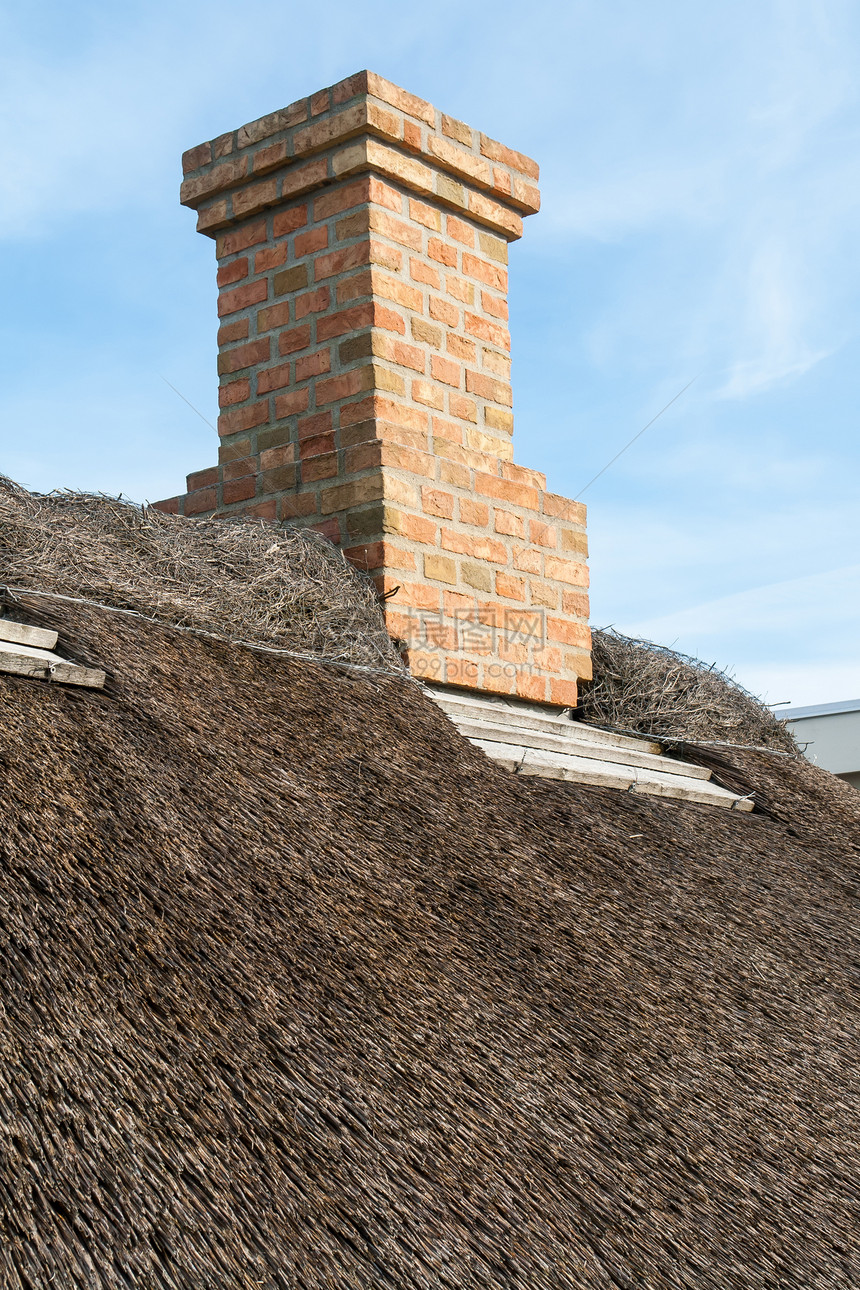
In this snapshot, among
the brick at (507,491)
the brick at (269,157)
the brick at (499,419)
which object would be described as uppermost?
the brick at (269,157)

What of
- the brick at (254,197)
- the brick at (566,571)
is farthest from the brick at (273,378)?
the brick at (566,571)

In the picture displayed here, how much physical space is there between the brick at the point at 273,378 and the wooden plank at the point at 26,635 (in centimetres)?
214

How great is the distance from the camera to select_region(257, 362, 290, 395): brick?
4812mm

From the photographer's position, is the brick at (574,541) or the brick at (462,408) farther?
the brick at (574,541)

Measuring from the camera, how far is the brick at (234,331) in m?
5.00

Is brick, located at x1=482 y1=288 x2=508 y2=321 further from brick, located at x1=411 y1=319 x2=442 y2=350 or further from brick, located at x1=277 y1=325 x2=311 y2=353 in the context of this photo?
brick, located at x1=277 y1=325 x2=311 y2=353

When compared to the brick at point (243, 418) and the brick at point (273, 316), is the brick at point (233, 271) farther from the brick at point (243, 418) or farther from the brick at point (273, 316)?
the brick at point (243, 418)

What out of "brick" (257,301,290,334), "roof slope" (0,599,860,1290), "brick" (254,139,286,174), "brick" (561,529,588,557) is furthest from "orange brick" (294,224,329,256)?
"roof slope" (0,599,860,1290)

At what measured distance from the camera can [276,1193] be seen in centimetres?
169

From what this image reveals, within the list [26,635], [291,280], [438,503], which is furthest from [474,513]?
[26,635]

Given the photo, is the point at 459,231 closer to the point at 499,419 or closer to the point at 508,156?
the point at 508,156

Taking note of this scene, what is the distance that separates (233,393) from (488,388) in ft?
3.32

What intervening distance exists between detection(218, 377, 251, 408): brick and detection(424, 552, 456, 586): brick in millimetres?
1082

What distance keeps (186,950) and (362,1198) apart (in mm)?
520
